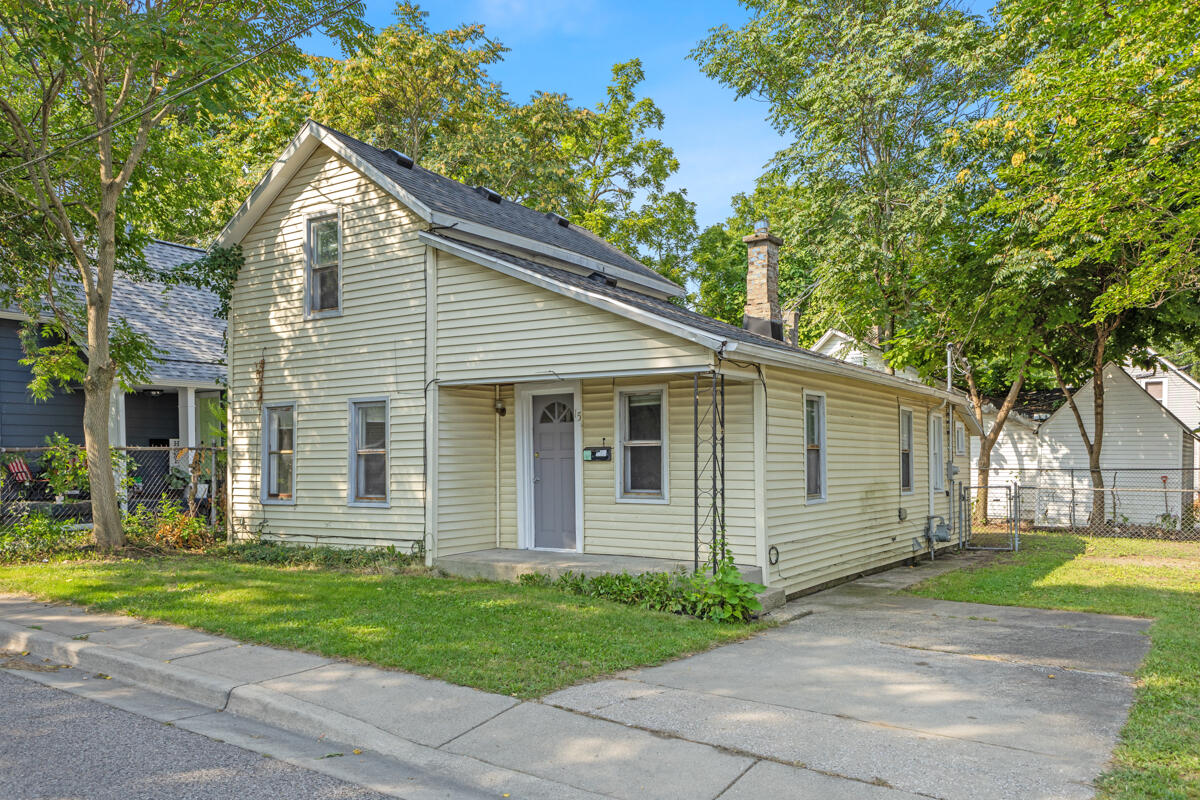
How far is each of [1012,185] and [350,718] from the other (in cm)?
1740

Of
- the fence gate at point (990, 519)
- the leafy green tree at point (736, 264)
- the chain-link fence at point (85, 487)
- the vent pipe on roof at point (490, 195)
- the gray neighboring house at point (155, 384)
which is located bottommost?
the fence gate at point (990, 519)

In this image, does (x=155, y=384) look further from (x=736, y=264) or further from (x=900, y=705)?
(x=736, y=264)

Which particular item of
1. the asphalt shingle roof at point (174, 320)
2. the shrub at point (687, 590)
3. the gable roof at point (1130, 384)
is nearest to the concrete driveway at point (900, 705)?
the shrub at point (687, 590)

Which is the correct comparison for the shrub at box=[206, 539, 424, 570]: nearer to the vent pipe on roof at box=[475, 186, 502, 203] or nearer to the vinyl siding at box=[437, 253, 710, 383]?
the vinyl siding at box=[437, 253, 710, 383]

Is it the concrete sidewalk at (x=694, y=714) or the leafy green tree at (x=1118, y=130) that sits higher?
the leafy green tree at (x=1118, y=130)

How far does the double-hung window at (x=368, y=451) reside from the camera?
11562 mm

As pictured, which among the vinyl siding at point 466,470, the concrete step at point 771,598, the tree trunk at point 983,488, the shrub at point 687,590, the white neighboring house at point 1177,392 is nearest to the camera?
the shrub at point 687,590

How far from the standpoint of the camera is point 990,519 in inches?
922

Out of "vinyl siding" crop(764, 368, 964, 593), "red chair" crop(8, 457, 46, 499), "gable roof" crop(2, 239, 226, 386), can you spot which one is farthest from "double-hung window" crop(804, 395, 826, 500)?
"red chair" crop(8, 457, 46, 499)

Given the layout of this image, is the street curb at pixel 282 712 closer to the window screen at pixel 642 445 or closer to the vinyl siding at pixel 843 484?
the window screen at pixel 642 445

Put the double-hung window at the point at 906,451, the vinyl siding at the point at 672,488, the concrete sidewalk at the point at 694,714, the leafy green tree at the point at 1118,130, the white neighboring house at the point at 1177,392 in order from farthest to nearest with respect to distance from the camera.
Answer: the white neighboring house at the point at 1177,392 < the double-hung window at the point at 906,451 < the leafy green tree at the point at 1118,130 < the vinyl siding at the point at 672,488 < the concrete sidewalk at the point at 694,714

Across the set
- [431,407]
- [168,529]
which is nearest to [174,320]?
[168,529]

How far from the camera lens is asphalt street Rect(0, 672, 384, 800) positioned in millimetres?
4270

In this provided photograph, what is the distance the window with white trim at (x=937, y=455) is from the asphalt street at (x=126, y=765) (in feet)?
43.2
